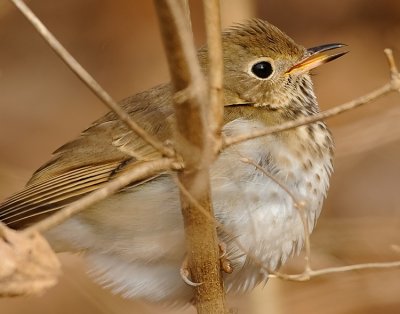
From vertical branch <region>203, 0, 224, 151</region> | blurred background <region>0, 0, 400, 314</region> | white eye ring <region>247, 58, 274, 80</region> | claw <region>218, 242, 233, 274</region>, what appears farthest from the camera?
blurred background <region>0, 0, 400, 314</region>

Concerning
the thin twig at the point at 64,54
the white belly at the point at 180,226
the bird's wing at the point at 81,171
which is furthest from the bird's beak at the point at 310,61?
the thin twig at the point at 64,54

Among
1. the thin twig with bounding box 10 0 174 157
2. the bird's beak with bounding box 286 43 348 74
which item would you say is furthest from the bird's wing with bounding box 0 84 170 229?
the thin twig with bounding box 10 0 174 157

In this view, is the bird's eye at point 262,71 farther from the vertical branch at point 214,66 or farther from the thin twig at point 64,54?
the thin twig at point 64,54

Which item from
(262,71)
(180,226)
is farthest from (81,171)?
(262,71)

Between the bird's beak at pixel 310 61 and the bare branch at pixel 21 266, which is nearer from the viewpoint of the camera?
the bare branch at pixel 21 266

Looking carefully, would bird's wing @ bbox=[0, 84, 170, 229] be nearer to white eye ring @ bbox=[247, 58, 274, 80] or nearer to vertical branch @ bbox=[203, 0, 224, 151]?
white eye ring @ bbox=[247, 58, 274, 80]

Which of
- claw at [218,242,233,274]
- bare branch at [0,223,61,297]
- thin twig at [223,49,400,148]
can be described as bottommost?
claw at [218,242,233,274]

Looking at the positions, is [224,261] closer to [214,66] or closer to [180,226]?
[180,226]

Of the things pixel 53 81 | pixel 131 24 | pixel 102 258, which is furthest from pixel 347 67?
pixel 102 258
